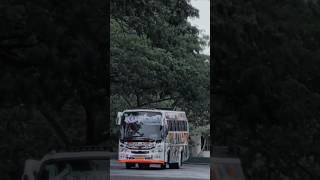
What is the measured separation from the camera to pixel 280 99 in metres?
6.63

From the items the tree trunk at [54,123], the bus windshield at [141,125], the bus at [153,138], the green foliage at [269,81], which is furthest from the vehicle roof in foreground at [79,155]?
the green foliage at [269,81]

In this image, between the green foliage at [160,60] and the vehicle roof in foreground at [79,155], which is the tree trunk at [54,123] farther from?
the green foliage at [160,60]

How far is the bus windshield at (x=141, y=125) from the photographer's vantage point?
7012 mm

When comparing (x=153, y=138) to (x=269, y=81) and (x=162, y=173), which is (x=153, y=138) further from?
(x=269, y=81)

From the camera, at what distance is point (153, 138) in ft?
23.8

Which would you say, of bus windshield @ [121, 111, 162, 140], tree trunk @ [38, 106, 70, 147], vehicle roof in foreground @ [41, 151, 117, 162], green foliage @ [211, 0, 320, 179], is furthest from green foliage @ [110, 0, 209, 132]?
tree trunk @ [38, 106, 70, 147]

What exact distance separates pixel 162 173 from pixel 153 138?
0.54 meters

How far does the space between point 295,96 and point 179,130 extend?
4.70ft

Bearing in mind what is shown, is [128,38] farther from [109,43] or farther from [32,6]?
[32,6]

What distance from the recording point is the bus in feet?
22.9

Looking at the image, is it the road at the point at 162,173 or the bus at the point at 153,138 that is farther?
the bus at the point at 153,138

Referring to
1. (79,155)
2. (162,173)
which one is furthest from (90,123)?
(162,173)

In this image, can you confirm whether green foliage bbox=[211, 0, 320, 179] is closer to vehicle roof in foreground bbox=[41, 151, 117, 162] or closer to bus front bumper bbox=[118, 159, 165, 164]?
bus front bumper bbox=[118, 159, 165, 164]

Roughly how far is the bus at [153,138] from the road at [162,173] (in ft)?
0.30
